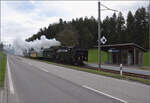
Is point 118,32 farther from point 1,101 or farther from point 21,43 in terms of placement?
point 1,101

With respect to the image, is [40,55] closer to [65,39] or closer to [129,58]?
[65,39]

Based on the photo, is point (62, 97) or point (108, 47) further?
point (108, 47)

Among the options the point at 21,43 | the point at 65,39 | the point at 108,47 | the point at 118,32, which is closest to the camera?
the point at 108,47

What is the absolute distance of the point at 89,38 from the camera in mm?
78188

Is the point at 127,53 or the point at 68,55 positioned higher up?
the point at 127,53

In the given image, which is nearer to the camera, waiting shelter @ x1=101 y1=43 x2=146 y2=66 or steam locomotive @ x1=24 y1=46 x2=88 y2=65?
waiting shelter @ x1=101 y1=43 x2=146 y2=66

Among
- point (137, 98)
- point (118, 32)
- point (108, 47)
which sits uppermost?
point (118, 32)

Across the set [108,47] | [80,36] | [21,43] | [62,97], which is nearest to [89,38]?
[80,36]

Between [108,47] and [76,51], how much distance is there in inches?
231

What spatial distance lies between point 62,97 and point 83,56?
77.8ft

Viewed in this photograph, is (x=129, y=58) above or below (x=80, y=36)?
below

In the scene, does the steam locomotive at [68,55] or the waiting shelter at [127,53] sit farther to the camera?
the steam locomotive at [68,55]

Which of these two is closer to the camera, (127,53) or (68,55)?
(127,53)

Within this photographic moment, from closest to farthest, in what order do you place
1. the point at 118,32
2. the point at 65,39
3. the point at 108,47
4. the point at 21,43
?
the point at 108,47
the point at 65,39
the point at 21,43
the point at 118,32
